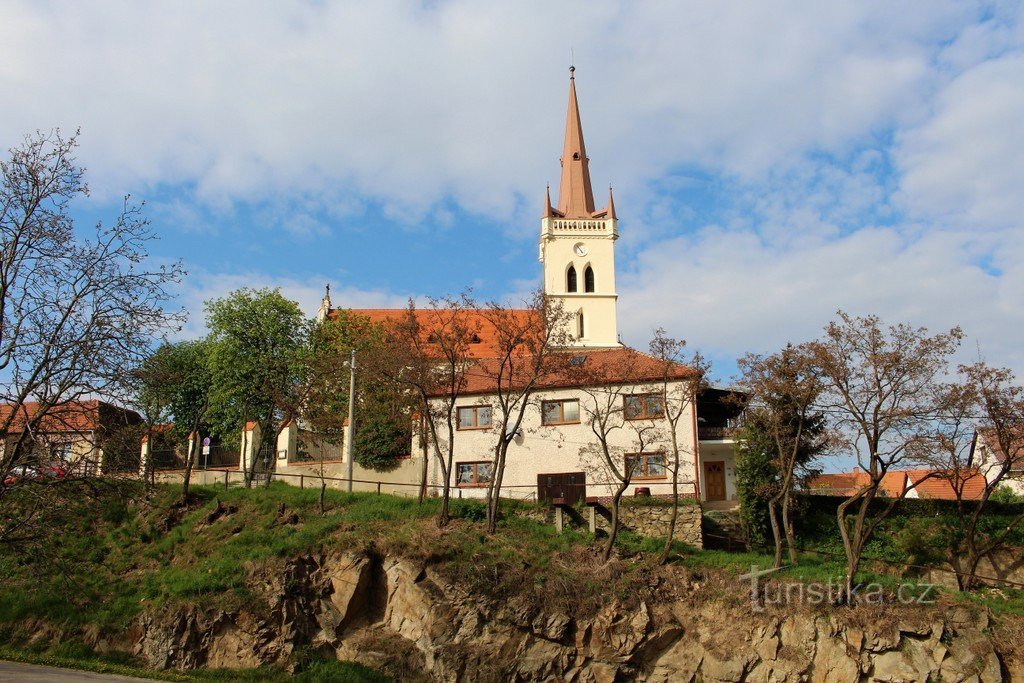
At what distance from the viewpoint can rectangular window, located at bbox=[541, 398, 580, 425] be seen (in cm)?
3656

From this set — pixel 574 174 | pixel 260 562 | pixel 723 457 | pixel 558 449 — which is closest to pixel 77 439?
pixel 260 562

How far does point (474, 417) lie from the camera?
37812mm

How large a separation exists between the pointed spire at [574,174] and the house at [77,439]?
49.1 metres

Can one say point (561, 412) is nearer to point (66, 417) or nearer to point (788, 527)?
point (788, 527)

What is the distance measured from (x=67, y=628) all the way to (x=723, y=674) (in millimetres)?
20878

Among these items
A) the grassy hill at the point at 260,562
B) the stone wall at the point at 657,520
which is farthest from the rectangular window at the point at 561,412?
the stone wall at the point at 657,520

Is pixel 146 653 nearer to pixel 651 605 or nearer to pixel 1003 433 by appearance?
pixel 651 605

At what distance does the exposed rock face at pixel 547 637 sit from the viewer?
25.4m

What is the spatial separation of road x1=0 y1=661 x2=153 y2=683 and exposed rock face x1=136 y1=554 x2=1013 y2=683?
498 centimetres

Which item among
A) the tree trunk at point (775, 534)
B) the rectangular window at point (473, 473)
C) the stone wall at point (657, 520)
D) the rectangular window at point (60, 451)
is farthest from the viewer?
the rectangular window at point (473, 473)

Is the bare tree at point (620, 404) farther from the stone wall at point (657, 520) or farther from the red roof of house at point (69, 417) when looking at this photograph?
the red roof of house at point (69, 417)

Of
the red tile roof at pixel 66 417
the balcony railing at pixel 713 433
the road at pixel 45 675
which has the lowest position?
the road at pixel 45 675

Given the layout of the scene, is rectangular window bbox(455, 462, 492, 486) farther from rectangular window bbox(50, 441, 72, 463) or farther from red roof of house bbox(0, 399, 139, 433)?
rectangular window bbox(50, 441, 72, 463)

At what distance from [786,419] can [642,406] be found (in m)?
6.27
